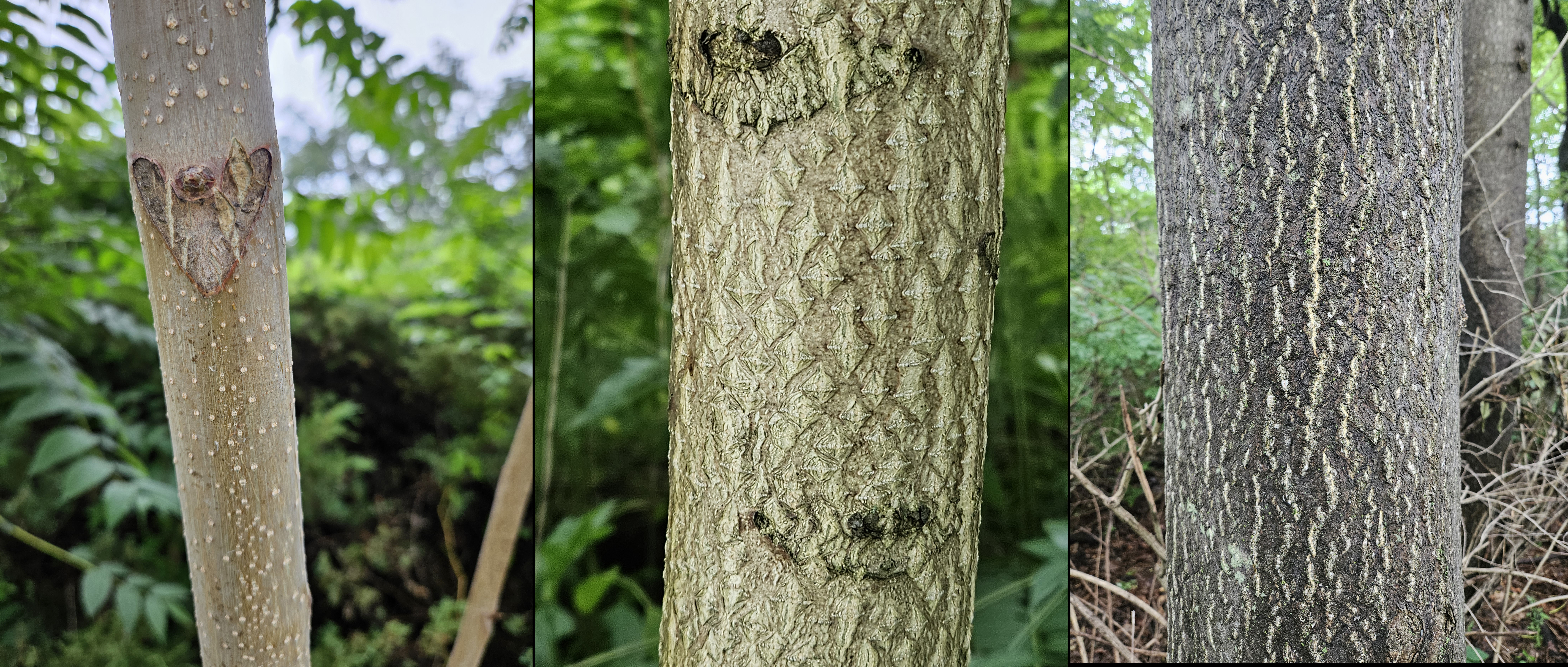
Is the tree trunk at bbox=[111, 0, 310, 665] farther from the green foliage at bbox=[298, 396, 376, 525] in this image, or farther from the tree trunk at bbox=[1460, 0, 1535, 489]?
the tree trunk at bbox=[1460, 0, 1535, 489]

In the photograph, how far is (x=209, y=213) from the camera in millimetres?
734

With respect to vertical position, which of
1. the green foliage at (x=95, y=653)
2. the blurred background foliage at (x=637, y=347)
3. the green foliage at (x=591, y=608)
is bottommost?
the green foliage at (x=95, y=653)

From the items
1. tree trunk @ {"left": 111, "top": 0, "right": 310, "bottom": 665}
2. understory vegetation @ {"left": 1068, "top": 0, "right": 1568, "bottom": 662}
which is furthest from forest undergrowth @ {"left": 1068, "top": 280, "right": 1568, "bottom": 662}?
tree trunk @ {"left": 111, "top": 0, "right": 310, "bottom": 665}

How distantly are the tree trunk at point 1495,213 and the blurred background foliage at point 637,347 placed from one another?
3.35 feet

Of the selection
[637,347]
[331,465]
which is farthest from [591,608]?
[331,465]

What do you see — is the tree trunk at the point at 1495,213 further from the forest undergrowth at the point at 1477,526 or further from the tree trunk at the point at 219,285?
the tree trunk at the point at 219,285

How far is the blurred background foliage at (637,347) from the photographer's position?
107 centimetres

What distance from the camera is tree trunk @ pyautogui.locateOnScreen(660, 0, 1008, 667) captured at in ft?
2.03

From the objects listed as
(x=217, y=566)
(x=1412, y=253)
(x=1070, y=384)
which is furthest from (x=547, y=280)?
(x=1412, y=253)

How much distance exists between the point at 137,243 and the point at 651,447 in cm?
123

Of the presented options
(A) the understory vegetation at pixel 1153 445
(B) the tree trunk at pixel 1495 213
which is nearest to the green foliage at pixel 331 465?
(A) the understory vegetation at pixel 1153 445

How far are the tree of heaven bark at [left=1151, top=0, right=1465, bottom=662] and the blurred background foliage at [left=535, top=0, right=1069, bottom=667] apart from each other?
0.19 metres

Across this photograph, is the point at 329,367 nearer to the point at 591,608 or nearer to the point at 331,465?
the point at 331,465

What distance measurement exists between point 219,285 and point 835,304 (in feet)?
1.74
